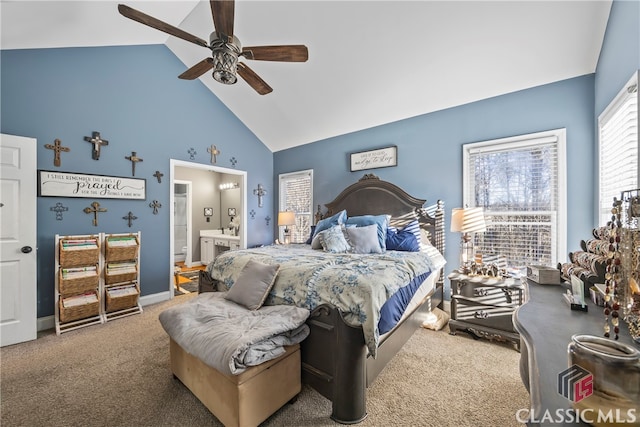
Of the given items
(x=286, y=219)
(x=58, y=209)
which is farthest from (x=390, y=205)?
(x=58, y=209)

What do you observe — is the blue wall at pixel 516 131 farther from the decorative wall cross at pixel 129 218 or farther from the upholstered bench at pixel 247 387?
the decorative wall cross at pixel 129 218

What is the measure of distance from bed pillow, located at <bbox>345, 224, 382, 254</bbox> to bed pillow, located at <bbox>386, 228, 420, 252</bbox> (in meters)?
0.24

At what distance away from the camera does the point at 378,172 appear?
164 inches

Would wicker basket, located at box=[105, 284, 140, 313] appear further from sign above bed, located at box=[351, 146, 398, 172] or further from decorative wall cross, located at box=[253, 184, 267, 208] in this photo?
sign above bed, located at box=[351, 146, 398, 172]

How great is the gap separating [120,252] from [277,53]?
3.02 meters

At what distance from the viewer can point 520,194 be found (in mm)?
3094

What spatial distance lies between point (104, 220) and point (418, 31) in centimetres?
437

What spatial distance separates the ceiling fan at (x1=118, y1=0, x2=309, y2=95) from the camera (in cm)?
187

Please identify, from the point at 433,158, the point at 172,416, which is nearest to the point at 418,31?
the point at 433,158

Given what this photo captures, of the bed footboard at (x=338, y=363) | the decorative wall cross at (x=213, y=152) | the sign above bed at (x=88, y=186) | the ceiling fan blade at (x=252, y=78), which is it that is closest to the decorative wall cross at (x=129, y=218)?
the sign above bed at (x=88, y=186)

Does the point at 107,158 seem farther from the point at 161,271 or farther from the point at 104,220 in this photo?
the point at 161,271

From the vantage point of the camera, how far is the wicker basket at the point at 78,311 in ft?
9.51

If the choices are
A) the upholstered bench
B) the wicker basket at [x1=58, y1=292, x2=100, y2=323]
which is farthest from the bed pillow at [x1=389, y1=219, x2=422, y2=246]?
the wicker basket at [x1=58, y1=292, x2=100, y2=323]

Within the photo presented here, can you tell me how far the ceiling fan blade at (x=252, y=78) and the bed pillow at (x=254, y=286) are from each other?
1.81 metres
